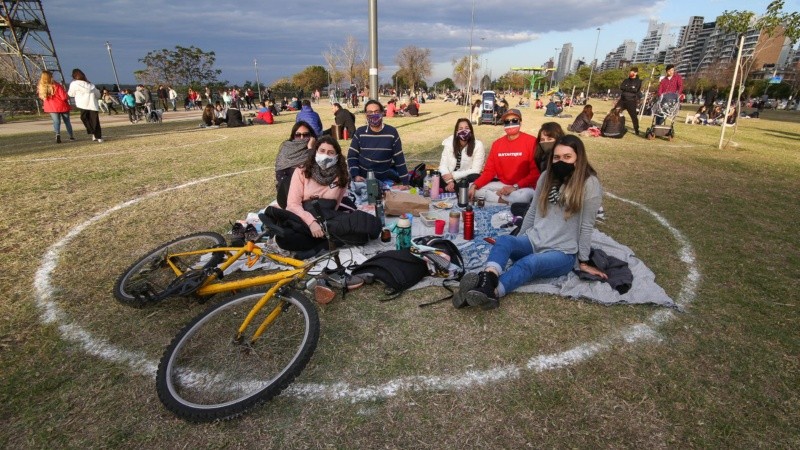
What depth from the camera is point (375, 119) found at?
266 inches

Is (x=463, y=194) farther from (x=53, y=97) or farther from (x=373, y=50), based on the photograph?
(x=53, y=97)

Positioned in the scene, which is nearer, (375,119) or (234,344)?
(234,344)

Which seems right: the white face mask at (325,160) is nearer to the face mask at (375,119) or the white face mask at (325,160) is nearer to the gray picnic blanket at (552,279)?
the gray picnic blanket at (552,279)

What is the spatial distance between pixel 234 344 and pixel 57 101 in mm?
14459

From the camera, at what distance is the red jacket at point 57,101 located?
12.0 m

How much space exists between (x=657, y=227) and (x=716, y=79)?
86.1 m

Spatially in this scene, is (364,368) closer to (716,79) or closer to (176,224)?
(176,224)

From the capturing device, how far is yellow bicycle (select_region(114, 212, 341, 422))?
2519 mm

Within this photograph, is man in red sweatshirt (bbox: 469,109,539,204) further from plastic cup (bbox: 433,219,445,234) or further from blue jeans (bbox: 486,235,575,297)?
blue jeans (bbox: 486,235,575,297)

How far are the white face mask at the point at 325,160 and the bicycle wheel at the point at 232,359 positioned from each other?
2209 mm

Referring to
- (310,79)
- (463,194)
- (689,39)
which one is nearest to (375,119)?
(463,194)

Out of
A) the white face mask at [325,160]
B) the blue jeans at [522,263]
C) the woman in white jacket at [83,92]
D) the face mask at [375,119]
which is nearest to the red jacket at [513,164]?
the face mask at [375,119]

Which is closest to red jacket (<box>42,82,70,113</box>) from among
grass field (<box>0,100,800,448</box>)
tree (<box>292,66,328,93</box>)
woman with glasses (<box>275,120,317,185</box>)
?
grass field (<box>0,100,800,448</box>)

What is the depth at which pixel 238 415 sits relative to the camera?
2426mm
